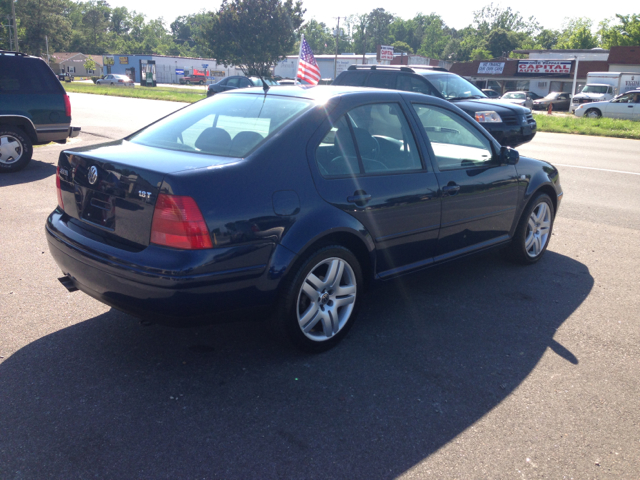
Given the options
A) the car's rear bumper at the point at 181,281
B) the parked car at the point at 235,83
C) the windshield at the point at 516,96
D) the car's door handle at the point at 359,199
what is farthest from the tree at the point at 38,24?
the car's door handle at the point at 359,199

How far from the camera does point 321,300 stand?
3.53 m

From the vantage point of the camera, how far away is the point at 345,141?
3.69 meters

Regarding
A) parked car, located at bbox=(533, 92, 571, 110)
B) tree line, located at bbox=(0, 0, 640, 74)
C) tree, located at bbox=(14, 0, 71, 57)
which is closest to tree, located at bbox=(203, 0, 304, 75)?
tree line, located at bbox=(0, 0, 640, 74)

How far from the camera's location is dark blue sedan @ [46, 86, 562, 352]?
2963mm

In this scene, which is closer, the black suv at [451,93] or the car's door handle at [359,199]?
the car's door handle at [359,199]

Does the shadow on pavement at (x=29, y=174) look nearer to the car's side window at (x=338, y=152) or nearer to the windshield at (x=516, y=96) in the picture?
the car's side window at (x=338, y=152)

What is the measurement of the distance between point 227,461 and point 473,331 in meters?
2.13

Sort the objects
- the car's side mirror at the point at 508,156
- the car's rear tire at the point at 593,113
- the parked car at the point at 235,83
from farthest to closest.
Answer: the parked car at the point at 235,83, the car's rear tire at the point at 593,113, the car's side mirror at the point at 508,156

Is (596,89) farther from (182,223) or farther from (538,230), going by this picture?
(182,223)

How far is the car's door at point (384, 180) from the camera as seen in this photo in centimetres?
354

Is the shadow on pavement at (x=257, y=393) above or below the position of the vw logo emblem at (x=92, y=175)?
below

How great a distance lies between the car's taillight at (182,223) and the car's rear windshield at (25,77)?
7.77 metres

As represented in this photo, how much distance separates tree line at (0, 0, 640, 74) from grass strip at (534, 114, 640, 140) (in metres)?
48.2

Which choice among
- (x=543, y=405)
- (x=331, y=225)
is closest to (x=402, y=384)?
(x=543, y=405)
